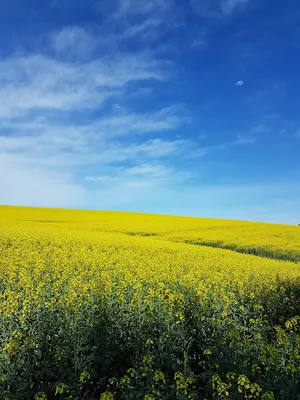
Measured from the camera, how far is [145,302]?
7.83 m

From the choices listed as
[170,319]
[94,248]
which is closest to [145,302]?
[170,319]

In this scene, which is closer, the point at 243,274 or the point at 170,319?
the point at 170,319

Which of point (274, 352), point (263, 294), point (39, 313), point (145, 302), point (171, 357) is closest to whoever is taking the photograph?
point (274, 352)

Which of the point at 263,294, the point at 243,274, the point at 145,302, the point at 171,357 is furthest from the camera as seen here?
the point at 243,274

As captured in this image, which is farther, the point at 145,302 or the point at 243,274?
the point at 243,274

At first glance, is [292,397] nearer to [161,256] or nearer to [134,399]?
[134,399]

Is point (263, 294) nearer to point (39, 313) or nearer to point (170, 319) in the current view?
point (170, 319)

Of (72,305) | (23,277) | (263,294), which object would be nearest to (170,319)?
(72,305)

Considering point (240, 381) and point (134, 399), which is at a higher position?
point (240, 381)

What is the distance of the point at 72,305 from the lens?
713 cm

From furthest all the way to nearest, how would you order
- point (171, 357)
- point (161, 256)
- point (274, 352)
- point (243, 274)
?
point (161, 256)
point (243, 274)
point (171, 357)
point (274, 352)

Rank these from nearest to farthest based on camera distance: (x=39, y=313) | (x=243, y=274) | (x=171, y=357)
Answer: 1. (x=171, y=357)
2. (x=39, y=313)
3. (x=243, y=274)

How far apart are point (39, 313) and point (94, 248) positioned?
12.1 m

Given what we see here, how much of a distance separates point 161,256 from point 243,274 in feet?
15.7
